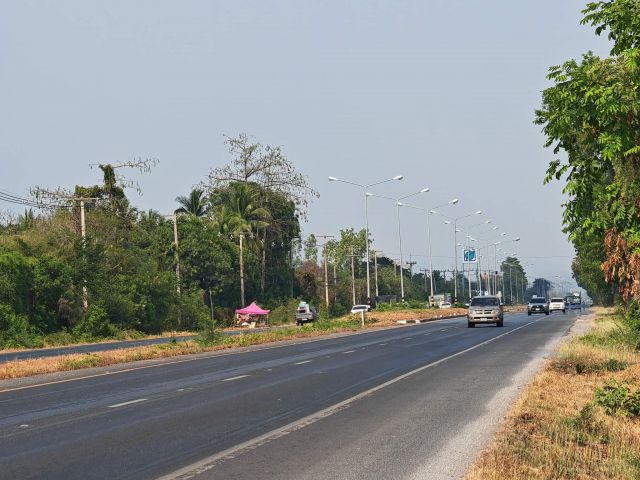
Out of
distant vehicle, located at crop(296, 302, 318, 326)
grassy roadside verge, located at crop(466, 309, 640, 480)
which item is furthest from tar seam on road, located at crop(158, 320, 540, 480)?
distant vehicle, located at crop(296, 302, 318, 326)

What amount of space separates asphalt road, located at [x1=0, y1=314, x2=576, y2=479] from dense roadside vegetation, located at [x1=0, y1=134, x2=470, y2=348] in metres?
18.7

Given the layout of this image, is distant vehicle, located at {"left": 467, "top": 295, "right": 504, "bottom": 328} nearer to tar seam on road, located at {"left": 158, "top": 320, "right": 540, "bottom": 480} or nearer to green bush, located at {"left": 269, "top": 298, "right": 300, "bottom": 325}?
green bush, located at {"left": 269, "top": 298, "right": 300, "bottom": 325}

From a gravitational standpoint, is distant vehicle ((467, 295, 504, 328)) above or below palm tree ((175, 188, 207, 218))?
below

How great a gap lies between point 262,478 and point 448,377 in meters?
12.2

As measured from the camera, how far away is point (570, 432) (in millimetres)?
11383

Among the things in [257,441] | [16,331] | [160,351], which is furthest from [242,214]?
[257,441]

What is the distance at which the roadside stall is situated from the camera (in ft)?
257

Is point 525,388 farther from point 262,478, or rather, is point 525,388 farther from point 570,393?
point 262,478

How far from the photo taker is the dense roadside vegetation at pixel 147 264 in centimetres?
5453

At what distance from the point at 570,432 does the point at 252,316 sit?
70.1 metres

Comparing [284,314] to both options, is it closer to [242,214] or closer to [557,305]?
[242,214]

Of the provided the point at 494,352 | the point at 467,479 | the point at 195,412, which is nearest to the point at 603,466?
the point at 467,479

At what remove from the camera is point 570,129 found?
11383 millimetres

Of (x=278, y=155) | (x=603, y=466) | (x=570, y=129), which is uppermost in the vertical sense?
(x=278, y=155)
